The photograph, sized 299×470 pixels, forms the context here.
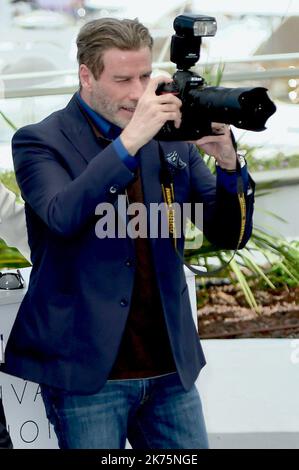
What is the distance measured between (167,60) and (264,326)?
1507 mm

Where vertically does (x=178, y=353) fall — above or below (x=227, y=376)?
above

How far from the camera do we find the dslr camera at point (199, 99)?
8.16ft

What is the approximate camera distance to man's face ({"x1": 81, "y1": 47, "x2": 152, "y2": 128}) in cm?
259

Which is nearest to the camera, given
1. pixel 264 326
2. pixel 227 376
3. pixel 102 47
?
pixel 102 47

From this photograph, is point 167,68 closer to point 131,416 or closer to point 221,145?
point 221,145

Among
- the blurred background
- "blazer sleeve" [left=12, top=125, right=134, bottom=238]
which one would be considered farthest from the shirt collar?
the blurred background

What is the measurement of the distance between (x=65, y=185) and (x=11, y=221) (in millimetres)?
1925

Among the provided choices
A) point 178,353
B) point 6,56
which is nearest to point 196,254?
point 6,56

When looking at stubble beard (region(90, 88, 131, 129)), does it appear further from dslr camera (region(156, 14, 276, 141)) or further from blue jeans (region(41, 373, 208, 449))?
blue jeans (region(41, 373, 208, 449))

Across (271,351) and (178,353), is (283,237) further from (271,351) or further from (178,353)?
(178,353)

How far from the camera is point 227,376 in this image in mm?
4918

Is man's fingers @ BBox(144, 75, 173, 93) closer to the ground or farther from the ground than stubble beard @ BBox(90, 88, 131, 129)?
farther from the ground
